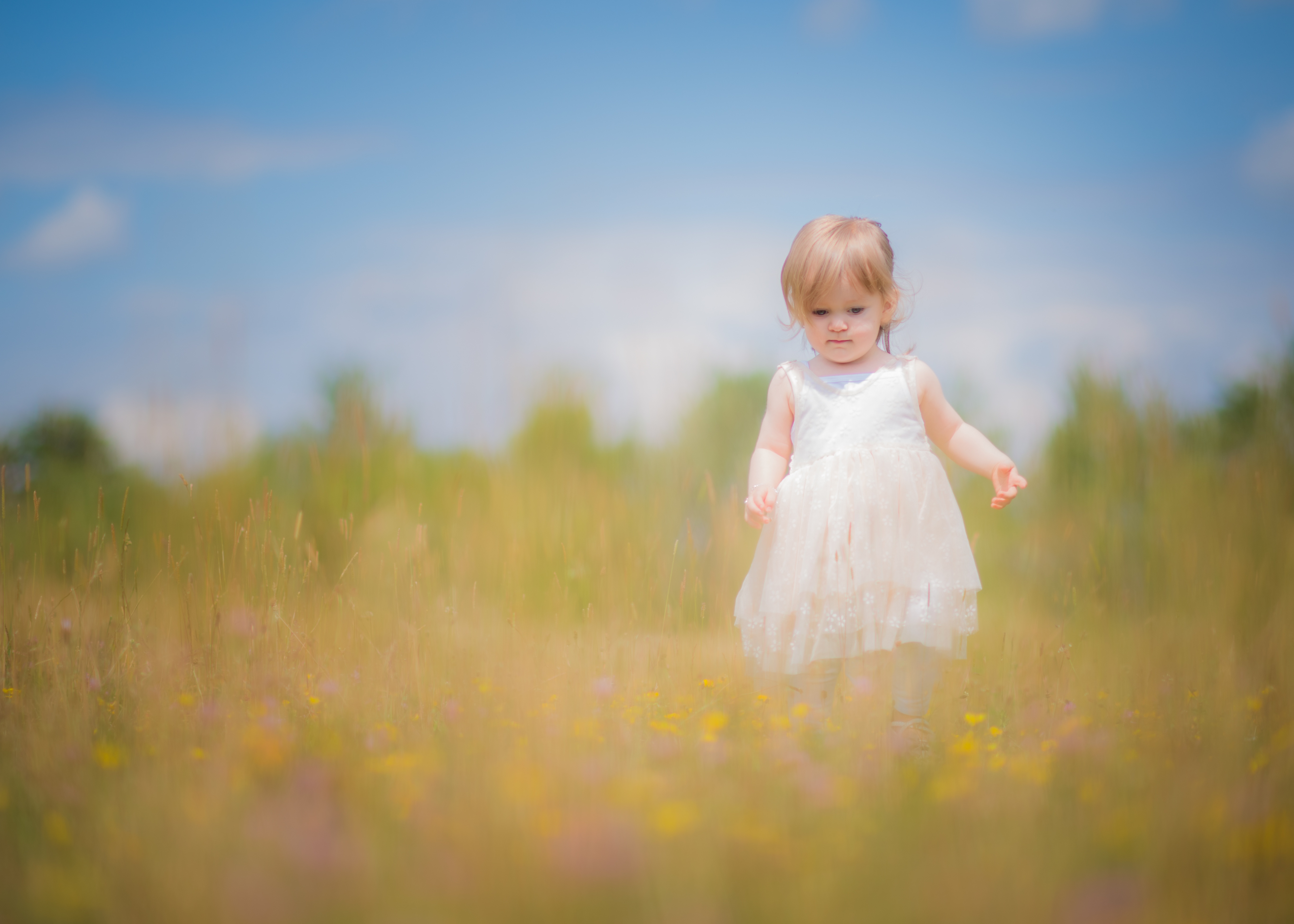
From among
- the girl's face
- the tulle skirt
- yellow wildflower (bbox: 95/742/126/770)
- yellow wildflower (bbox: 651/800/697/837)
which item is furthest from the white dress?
yellow wildflower (bbox: 95/742/126/770)

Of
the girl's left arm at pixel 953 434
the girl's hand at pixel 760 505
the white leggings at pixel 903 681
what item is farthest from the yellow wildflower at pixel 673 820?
the girl's left arm at pixel 953 434

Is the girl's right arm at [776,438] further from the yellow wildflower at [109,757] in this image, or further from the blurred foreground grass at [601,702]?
the yellow wildflower at [109,757]

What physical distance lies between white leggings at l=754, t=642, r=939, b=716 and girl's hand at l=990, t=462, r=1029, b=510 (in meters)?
0.52

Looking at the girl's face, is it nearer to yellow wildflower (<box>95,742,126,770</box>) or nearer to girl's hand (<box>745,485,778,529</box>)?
girl's hand (<box>745,485,778,529</box>)

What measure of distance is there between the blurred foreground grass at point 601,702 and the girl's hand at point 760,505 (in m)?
0.45

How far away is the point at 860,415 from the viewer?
2715 mm

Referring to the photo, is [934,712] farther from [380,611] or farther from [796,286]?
[380,611]

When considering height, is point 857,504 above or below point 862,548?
above

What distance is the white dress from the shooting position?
8.45 feet

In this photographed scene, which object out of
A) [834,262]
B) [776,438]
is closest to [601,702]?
[776,438]

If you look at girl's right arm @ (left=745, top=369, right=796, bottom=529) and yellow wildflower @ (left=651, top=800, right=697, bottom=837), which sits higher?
girl's right arm @ (left=745, top=369, right=796, bottom=529)

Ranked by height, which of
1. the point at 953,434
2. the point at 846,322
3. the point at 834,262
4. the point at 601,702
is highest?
the point at 834,262

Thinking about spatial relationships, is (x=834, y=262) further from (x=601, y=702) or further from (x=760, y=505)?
(x=601, y=702)

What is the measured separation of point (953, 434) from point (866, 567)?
618 millimetres
